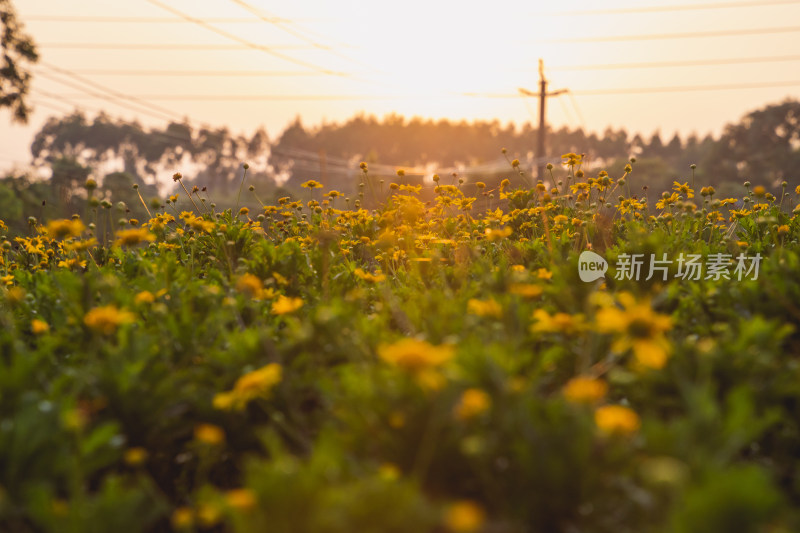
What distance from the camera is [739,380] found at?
1.74 meters

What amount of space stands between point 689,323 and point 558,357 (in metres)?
0.78

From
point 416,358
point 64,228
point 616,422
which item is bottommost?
point 616,422

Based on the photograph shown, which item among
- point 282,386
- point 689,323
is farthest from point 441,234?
point 282,386

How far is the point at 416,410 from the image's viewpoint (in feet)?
4.78

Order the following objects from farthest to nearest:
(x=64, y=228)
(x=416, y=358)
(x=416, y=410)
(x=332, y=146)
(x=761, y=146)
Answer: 1. (x=332, y=146)
2. (x=761, y=146)
3. (x=64, y=228)
4. (x=416, y=410)
5. (x=416, y=358)

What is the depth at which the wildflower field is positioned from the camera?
1.21 metres

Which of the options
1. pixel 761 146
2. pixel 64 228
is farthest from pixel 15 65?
pixel 761 146

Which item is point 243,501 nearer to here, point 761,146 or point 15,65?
point 15,65

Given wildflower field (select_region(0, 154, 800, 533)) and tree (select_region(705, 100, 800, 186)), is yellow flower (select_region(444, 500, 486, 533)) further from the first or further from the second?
tree (select_region(705, 100, 800, 186))

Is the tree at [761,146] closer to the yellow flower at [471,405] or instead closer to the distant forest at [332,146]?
the distant forest at [332,146]

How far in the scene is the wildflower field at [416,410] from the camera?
3.97 feet

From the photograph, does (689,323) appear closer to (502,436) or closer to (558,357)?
(558,357)

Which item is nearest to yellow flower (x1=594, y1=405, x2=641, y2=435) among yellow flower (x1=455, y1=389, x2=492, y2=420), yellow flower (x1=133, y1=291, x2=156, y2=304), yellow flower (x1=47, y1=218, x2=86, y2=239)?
yellow flower (x1=455, y1=389, x2=492, y2=420)

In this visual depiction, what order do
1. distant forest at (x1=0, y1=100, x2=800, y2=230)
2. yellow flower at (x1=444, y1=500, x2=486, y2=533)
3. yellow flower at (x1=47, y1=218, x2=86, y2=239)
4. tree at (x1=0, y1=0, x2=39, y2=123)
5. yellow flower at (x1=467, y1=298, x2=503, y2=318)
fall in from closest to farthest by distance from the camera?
yellow flower at (x1=444, y1=500, x2=486, y2=533) → yellow flower at (x1=467, y1=298, x2=503, y2=318) → yellow flower at (x1=47, y1=218, x2=86, y2=239) → tree at (x1=0, y1=0, x2=39, y2=123) → distant forest at (x1=0, y1=100, x2=800, y2=230)
